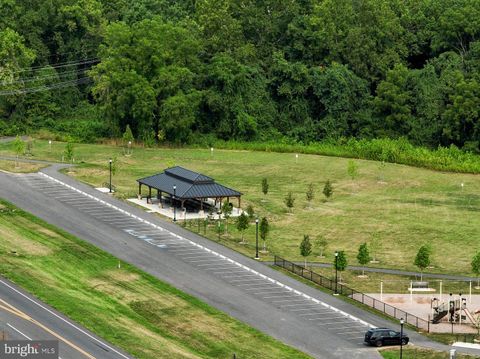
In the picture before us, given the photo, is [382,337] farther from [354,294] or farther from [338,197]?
[338,197]

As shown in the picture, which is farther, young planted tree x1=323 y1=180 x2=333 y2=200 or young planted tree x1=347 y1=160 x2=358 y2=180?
young planted tree x1=347 y1=160 x2=358 y2=180

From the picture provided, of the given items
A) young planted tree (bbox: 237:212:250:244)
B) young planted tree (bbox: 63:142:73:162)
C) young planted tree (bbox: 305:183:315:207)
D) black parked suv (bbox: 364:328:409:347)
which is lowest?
black parked suv (bbox: 364:328:409:347)

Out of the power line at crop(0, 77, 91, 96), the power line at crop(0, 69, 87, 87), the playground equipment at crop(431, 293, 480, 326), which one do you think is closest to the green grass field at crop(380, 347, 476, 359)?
the playground equipment at crop(431, 293, 480, 326)

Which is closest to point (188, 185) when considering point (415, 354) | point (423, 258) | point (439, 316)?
point (423, 258)

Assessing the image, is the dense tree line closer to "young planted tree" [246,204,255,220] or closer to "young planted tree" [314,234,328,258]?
"young planted tree" [246,204,255,220]

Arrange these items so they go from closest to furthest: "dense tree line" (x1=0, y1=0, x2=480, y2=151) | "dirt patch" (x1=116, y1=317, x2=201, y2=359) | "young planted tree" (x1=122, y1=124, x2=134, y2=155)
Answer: "dirt patch" (x1=116, y1=317, x2=201, y2=359) < "young planted tree" (x1=122, y1=124, x2=134, y2=155) < "dense tree line" (x1=0, y1=0, x2=480, y2=151)

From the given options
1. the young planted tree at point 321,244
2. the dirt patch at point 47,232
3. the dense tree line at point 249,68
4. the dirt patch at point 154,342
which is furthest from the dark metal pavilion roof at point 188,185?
the dense tree line at point 249,68

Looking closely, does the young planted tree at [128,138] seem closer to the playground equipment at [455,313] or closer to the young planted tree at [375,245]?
the young planted tree at [375,245]
